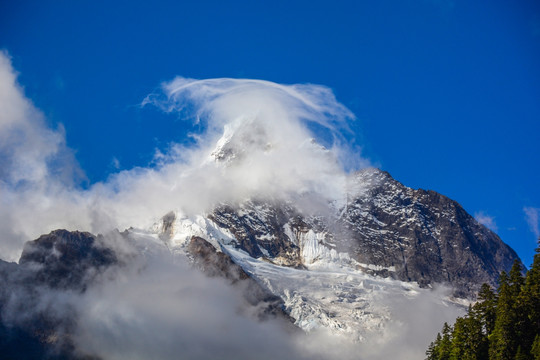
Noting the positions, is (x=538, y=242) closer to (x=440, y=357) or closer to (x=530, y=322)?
(x=530, y=322)

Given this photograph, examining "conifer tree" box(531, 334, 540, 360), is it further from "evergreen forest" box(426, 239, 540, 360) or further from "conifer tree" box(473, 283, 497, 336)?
"conifer tree" box(473, 283, 497, 336)

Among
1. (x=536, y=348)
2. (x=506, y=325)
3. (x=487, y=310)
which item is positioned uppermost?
(x=487, y=310)

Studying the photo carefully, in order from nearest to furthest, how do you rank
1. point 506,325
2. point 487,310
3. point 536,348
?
point 536,348
point 506,325
point 487,310

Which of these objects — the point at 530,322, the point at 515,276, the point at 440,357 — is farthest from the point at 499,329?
the point at 440,357

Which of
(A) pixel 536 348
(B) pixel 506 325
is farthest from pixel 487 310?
(A) pixel 536 348

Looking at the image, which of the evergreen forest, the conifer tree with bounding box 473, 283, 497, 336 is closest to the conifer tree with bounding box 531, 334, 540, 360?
the evergreen forest

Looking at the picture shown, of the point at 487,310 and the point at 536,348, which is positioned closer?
the point at 536,348

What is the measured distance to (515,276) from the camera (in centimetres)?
9144

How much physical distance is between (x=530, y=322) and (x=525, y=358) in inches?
258

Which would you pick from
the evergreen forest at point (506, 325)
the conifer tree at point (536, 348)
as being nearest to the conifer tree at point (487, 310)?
the evergreen forest at point (506, 325)

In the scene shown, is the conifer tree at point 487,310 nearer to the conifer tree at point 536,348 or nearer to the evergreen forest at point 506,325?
the evergreen forest at point 506,325

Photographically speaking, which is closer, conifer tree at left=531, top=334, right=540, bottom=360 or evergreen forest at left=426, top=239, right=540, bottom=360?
conifer tree at left=531, top=334, right=540, bottom=360

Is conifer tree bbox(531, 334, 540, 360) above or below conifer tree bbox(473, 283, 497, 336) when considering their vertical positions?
below

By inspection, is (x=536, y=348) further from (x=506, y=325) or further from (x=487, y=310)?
(x=487, y=310)
